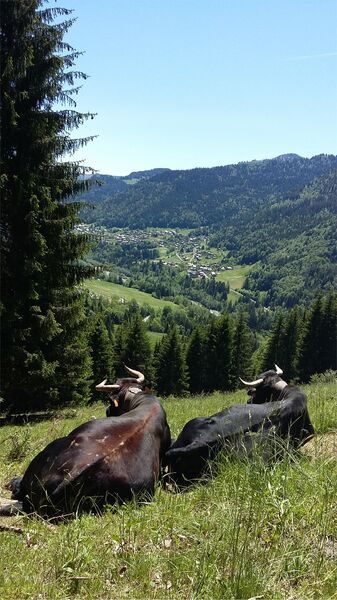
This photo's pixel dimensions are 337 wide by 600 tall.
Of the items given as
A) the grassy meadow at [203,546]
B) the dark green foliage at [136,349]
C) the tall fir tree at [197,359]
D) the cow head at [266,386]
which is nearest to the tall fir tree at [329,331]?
the tall fir tree at [197,359]

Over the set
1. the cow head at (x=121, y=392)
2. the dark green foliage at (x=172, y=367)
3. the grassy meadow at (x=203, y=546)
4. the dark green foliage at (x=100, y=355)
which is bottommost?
the dark green foliage at (x=172, y=367)

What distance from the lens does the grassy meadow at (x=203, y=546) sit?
3.16 m

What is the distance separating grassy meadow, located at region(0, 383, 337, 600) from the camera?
316cm

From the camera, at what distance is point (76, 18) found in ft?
60.1

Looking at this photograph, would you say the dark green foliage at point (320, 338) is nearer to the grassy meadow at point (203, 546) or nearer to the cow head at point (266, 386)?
the cow head at point (266, 386)

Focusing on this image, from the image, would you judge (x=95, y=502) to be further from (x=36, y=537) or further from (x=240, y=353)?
(x=240, y=353)

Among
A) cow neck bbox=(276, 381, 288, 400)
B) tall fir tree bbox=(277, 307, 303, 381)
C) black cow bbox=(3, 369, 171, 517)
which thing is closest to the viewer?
black cow bbox=(3, 369, 171, 517)

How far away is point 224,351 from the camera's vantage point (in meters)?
61.7

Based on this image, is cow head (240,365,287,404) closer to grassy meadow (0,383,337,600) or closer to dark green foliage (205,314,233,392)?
grassy meadow (0,383,337,600)

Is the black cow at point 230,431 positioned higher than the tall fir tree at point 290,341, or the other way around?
the black cow at point 230,431


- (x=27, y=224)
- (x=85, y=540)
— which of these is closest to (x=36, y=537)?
(x=85, y=540)

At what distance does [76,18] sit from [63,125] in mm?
3846

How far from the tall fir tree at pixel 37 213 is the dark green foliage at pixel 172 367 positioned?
134 ft

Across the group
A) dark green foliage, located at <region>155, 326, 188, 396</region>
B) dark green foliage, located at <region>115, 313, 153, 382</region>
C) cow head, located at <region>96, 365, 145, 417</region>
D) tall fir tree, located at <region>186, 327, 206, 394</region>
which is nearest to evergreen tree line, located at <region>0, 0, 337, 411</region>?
cow head, located at <region>96, 365, 145, 417</region>
